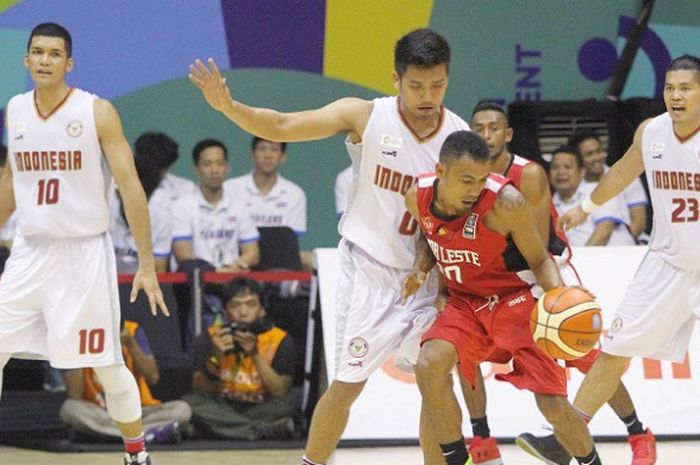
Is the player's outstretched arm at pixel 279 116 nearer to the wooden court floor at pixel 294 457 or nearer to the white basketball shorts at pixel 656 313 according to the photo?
the white basketball shorts at pixel 656 313

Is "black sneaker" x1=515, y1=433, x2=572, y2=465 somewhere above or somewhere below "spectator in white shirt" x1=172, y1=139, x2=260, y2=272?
below

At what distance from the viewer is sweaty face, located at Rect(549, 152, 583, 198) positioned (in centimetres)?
1148

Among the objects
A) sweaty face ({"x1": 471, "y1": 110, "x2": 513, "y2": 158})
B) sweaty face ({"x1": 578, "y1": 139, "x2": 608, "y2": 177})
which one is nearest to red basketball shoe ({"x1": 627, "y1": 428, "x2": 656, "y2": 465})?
sweaty face ({"x1": 471, "y1": 110, "x2": 513, "y2": 158})

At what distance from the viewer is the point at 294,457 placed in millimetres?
9383

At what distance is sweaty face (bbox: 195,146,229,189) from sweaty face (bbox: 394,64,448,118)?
4.32 metres

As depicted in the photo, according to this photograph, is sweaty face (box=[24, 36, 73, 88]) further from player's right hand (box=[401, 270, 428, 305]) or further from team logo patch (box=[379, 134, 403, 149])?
player's right hand (box=[401, 270, 428, 305])

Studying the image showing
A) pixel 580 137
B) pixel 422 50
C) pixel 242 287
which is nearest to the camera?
pixel 422 50

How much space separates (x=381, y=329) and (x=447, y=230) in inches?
23.2

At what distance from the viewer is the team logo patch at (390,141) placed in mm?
7246

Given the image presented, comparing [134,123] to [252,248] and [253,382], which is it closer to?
[252,248]

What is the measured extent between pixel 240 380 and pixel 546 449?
8.85 ft

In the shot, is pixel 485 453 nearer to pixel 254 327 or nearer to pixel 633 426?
pixel 633 426

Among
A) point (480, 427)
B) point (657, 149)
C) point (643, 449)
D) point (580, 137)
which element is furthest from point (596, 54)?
point (480, 427)

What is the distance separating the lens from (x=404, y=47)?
7.05 metres
